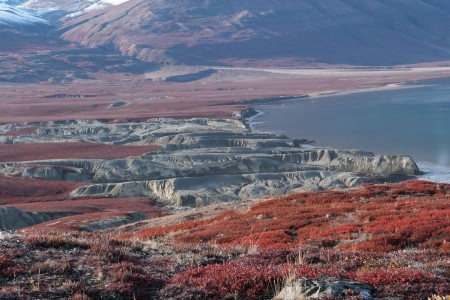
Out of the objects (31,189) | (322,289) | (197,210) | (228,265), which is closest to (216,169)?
(31,189)

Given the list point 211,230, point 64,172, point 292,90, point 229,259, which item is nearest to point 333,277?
point 229,259

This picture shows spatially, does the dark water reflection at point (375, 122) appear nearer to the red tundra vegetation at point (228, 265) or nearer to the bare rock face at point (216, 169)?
the bare rock face at point (216, 169)

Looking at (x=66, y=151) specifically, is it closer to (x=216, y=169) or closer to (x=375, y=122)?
(x=216, y=169)

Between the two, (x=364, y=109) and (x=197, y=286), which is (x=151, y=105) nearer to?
(x=364, y=109)

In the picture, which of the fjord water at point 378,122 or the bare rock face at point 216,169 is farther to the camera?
the fjord water at point 378,122

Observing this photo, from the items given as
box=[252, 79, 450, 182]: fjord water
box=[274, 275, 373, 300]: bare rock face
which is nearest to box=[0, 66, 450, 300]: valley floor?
box=[274, 275, 373, 300]: bare rock face

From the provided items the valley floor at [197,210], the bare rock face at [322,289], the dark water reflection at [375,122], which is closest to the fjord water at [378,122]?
the dark water reflection at [375,122]

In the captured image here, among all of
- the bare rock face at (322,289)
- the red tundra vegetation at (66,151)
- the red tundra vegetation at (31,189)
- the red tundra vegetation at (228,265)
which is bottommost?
the red tundra vegetation at (66,151)
